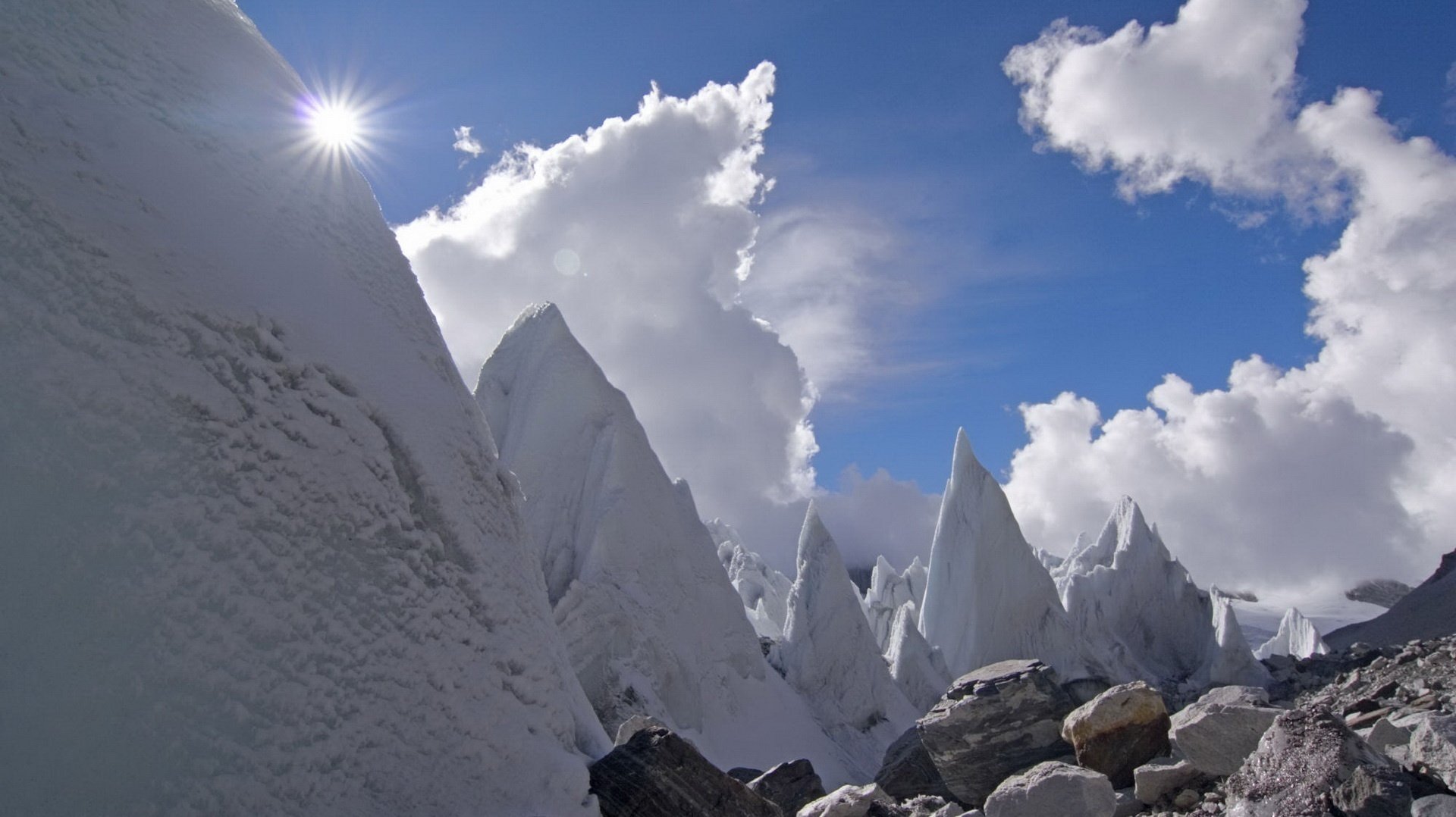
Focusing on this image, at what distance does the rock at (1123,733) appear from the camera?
7711 mm

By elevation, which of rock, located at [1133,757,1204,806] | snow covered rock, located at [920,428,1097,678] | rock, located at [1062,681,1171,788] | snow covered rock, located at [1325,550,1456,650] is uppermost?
A: snow covered rock, located at [920,428,1097,678]

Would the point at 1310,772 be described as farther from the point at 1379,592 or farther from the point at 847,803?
the point at 1379,592

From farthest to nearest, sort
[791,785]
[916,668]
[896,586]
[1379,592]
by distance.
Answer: [1379,592]
[896,586]
[916,668]
[791,785]

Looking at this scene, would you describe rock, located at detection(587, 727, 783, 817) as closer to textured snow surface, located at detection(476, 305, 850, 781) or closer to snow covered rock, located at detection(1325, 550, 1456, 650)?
textured snow surface, located at detection(476, 305, 850, 781)

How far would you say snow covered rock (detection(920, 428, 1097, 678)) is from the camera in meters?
26.9

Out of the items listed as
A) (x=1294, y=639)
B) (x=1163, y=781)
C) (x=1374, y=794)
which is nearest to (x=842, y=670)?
(x=1163, y=781)

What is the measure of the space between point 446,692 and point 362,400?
136 centimetres

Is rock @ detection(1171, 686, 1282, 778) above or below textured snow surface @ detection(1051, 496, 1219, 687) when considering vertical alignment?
below

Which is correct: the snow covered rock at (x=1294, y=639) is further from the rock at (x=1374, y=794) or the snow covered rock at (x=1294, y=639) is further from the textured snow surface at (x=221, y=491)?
the textured snow surface at (x=221, y=491)

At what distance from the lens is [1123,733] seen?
7.81 m

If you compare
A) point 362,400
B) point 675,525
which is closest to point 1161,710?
point 362,400

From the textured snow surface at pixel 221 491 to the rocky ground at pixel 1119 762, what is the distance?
62 cm

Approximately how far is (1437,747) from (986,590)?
77.5 feet

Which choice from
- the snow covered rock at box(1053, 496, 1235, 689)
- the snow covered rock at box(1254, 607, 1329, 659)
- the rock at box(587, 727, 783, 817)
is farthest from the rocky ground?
A: the snow covered rock at box(1254, 607, 1329, 659)
